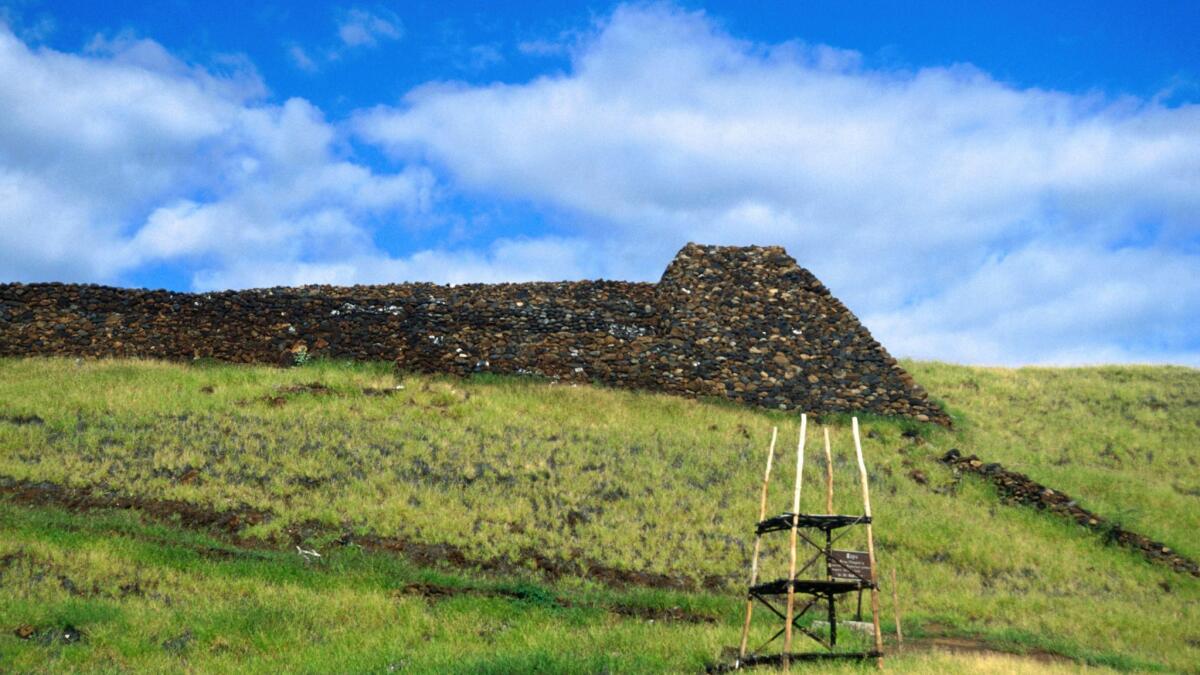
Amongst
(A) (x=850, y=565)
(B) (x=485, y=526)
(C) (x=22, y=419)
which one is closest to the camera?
(A) (x=850, y=565)

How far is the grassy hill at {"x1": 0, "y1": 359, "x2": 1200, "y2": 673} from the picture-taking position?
14.4m

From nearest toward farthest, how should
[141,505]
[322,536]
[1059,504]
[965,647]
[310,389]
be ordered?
[965,647] < [322,536] < [141,505] < [1059,504] < [310,389]

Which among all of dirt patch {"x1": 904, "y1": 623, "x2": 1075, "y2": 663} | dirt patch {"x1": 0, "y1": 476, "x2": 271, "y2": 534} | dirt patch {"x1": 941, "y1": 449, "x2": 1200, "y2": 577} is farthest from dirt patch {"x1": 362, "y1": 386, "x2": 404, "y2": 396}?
dirt patch {"x1": 904, "y1": 623, "x2": 1075, "y2": 663}

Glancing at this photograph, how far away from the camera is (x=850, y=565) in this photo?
14.3 metres

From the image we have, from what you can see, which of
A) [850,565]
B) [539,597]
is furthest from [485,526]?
[850,565]

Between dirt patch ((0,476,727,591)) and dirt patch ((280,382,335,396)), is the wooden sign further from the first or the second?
dirt patch ((280,382,335,396))

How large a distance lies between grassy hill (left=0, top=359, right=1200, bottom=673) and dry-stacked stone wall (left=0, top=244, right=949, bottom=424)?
122cm

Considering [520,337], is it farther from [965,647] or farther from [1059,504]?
[965,647]

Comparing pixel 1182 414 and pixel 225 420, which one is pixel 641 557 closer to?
pixel 225 420

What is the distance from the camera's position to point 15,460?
22.7 meters

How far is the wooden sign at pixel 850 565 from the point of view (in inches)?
559

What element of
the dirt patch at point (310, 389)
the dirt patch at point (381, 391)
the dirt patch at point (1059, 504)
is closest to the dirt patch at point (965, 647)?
the dirt patch at point (1059, 504)

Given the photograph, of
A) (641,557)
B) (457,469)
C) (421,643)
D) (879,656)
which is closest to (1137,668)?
(879,656)

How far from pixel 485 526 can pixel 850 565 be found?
360 inches
